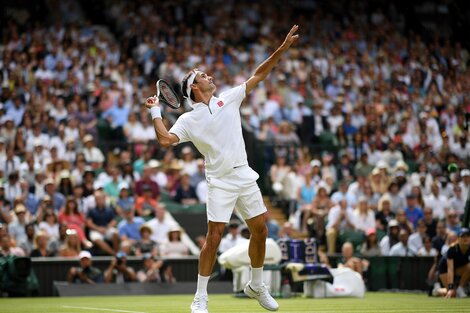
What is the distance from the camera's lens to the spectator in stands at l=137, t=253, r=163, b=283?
1966 centimetres

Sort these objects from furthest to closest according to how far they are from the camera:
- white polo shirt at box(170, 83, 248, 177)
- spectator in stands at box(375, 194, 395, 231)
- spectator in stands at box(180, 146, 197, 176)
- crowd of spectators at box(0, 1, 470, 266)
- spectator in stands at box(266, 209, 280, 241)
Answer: spectator in stands at box(180, 146, 197, 176), spectator in stands at box(375, 194, 395, 231), spectator in stands at box(266, 209, 280, 241), crowd of spectators at box(0, 1, 470, 266), white polo shirt at box(170, 83, 248, 177)

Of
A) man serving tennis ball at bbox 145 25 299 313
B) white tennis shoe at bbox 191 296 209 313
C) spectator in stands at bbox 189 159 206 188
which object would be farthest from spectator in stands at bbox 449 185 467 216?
white tennis shoe at bbox 191 296 209 313

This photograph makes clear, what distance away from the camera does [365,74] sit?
2888cm

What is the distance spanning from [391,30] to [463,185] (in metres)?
10.0

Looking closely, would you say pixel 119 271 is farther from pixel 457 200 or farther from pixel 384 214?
pixel 457 200

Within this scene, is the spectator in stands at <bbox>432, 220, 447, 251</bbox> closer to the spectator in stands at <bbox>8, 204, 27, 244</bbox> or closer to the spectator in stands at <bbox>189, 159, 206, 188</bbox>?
the spectator in stands at <bbox>189, 159, 206, 188</bbox>

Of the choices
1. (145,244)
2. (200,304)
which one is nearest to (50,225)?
(145,244)

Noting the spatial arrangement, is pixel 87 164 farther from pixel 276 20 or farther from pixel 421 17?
pixel 421 17

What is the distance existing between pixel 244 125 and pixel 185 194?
2993 millimetres

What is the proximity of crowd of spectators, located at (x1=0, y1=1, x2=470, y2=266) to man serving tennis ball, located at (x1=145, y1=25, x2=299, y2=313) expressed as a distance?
24.7 feet

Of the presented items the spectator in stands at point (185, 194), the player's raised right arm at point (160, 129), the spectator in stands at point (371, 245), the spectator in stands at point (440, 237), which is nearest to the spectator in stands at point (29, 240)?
the spectator in stands at point (185, 194)

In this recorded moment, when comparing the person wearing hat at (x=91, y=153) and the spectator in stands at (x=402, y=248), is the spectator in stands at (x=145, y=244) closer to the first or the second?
the person wearing hat at (x=91, y=153)

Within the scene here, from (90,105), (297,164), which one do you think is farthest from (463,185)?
(90,105)

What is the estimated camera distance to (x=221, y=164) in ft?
36.2
